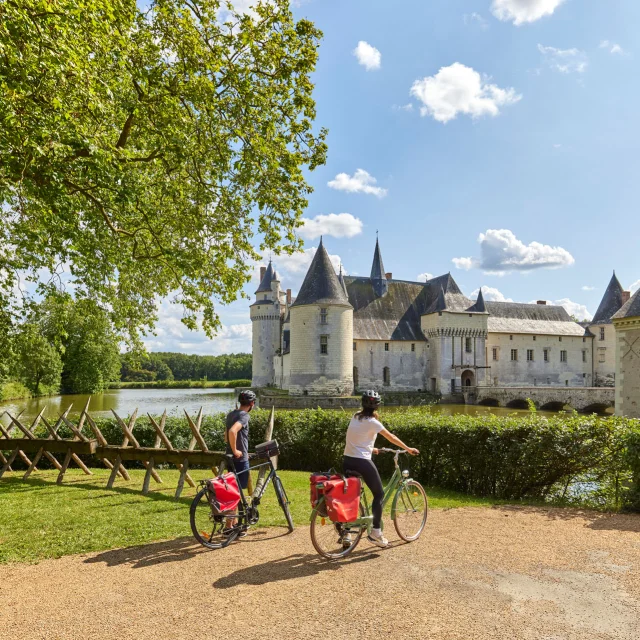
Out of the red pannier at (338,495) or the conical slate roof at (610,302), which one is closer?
the red pannier at (338,495)

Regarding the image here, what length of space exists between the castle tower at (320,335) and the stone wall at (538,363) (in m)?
15.6

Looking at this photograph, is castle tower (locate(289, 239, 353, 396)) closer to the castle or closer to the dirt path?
the castle

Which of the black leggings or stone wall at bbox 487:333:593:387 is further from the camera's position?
stone wall at bbox 487:333:593:387

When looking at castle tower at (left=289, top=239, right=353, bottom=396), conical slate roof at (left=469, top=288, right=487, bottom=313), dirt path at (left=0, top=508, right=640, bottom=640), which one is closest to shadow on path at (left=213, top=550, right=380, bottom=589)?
dirt path at (left=0, top=508, right=640, bottom=640)

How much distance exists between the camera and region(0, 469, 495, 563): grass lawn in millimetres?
5543

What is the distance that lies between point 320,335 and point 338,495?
105 feet

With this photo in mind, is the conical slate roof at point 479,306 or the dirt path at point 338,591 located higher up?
the conical slate roof at point 479,306

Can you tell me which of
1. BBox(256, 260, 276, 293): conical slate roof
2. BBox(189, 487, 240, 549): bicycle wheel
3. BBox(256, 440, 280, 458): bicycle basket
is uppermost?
BBox(256, 260, 276, 293): conical slate roof

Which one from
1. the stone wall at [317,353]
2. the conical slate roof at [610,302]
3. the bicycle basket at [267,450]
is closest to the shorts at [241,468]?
the bicycle basket at [267,450]

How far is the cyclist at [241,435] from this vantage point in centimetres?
567

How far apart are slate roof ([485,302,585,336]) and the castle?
11 cm

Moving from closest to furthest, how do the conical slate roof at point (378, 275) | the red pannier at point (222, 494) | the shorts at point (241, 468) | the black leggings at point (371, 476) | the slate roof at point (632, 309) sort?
the black leggings at point (371, 476), the red pannier at point (222, 494), the shorts at point (241, 468), the slate roof at point (632, 309), the conical slate roof at point (378, 275)

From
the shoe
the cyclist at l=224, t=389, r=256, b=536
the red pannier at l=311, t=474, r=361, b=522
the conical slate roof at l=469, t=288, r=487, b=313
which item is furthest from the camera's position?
the conical slate roof at l=469, t=288, r=487, b=313

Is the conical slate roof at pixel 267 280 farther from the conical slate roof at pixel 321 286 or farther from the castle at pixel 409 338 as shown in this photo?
the conical slate roof at pixel 321 286
